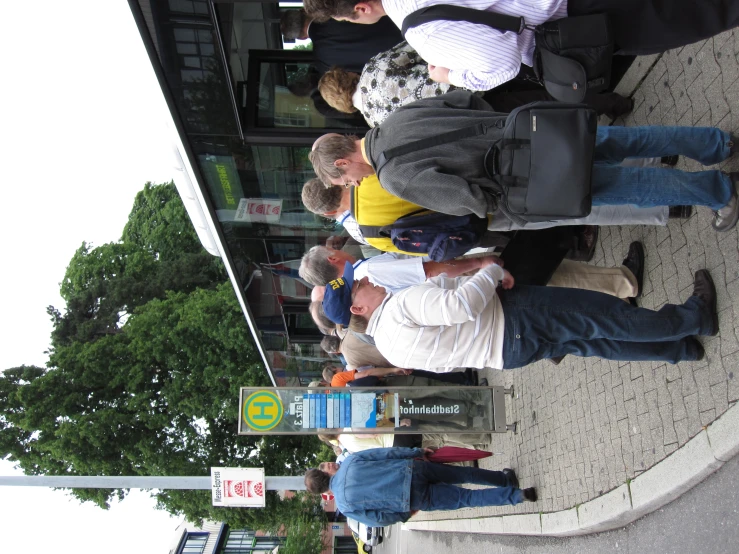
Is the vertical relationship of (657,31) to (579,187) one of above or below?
above

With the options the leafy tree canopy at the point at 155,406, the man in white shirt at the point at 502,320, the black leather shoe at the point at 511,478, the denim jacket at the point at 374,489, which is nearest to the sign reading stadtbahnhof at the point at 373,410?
the denim jacket at the point at 374,489

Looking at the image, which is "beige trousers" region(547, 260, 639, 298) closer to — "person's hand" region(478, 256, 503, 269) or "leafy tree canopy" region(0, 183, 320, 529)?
"person's hand" region(478, 256, 503, 269)

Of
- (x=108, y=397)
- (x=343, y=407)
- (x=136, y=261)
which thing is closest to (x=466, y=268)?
(x=343, y=407)

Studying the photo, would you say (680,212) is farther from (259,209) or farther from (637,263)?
(259,209)

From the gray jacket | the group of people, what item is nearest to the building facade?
the group of people

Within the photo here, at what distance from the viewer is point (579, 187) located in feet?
10.7

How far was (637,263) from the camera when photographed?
17.3ft

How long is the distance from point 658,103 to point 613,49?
2269 mm

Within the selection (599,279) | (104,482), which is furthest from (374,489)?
(104,482)

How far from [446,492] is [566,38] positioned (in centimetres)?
496

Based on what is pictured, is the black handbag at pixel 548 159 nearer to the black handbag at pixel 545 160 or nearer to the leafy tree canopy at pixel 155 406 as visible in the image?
the black handbag at pixel 545 160

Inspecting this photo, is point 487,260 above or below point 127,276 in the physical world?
below

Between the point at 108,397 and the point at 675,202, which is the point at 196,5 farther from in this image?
the point at 108,397

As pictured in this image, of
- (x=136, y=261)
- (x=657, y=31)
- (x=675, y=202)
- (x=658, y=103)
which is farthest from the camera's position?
(x=136, y=261)
